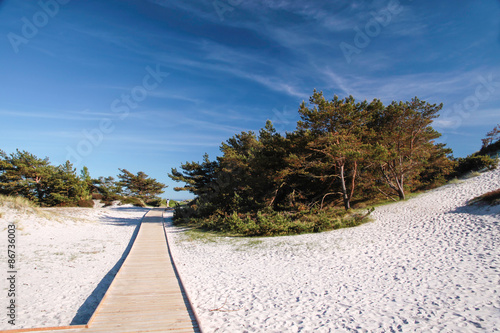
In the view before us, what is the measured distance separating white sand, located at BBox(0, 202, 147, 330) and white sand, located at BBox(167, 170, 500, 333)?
274 centimetres

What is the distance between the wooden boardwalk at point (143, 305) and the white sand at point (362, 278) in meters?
0.45

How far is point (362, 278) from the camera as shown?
6.53 meters

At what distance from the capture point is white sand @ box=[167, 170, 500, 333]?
4504 millimetres

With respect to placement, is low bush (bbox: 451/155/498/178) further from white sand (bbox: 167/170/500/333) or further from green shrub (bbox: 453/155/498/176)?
white sand (bbox: 167/170/500/333)

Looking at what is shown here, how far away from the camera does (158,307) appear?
509 centimetres

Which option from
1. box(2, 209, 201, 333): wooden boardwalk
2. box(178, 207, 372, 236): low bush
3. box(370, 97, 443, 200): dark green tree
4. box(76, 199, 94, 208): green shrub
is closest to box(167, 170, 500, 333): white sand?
box(2, 209, 201, 333): wooden boardwalk

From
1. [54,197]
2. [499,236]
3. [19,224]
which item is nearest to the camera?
[499,236]

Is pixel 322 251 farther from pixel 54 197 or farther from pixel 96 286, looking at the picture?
pixel 54 197

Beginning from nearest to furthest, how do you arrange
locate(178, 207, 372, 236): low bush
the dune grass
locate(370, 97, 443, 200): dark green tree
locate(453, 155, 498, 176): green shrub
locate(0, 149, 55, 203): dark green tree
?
the dune grass
locate(178, 207, 372, 236): low bush
locate(370, 97, 443, 200): dark green tree
locate(453, 155, 498, 176): green shrub
locate(0, 149, 55, 203): dark green tree

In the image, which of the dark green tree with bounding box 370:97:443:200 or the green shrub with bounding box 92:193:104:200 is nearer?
the dark green tree with bounding box 370:97:443:200

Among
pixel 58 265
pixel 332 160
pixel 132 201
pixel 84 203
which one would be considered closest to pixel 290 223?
pixel 332 160

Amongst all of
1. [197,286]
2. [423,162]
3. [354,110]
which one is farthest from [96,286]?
[423,162]

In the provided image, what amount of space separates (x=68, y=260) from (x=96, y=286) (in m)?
3.82

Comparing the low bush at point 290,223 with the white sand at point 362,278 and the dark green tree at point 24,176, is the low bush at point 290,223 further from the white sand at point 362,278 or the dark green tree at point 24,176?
the dark green tree at point 24,176
